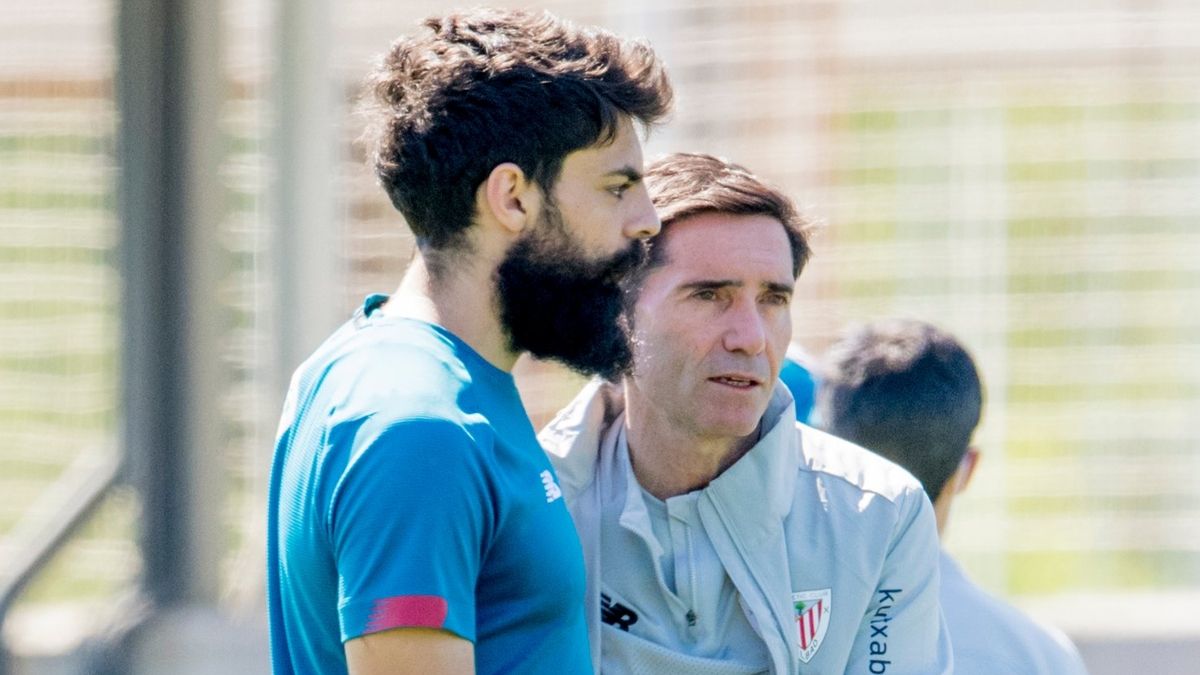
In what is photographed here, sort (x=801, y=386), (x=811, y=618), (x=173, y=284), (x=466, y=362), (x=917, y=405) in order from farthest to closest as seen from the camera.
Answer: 1. (x=173, y=284)
2. (x=801, y=386)
3. (x=917, y=405)
4. (x=811, y=618)
5. (x=466, y=362)

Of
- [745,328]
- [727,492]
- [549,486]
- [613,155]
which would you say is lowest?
[727,492]

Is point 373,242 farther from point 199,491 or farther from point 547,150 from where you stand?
point 547,150

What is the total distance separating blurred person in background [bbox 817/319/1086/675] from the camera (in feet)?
9.92

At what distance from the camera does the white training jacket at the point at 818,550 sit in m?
2.35

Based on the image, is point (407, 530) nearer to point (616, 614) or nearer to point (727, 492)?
point (616, 614)

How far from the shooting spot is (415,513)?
1765 mm

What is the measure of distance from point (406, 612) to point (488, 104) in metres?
0.68

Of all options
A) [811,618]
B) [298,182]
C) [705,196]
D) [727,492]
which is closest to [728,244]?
[705,196]

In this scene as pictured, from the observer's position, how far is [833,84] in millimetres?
6258

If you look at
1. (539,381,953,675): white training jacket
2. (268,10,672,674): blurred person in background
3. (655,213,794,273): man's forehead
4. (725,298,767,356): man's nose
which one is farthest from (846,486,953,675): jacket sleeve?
(268,10,672,674): blurred person in background

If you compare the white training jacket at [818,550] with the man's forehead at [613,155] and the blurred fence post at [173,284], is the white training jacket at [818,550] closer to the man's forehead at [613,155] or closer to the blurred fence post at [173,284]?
the man's forehead at [613,155]

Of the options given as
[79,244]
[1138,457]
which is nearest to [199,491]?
[79,244]

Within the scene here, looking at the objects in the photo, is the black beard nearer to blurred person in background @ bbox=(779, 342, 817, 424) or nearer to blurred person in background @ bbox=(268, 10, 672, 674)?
blurred person in background @ bbox=(268, 10, 672, 674)

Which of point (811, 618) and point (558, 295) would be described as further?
point (811, 618)
